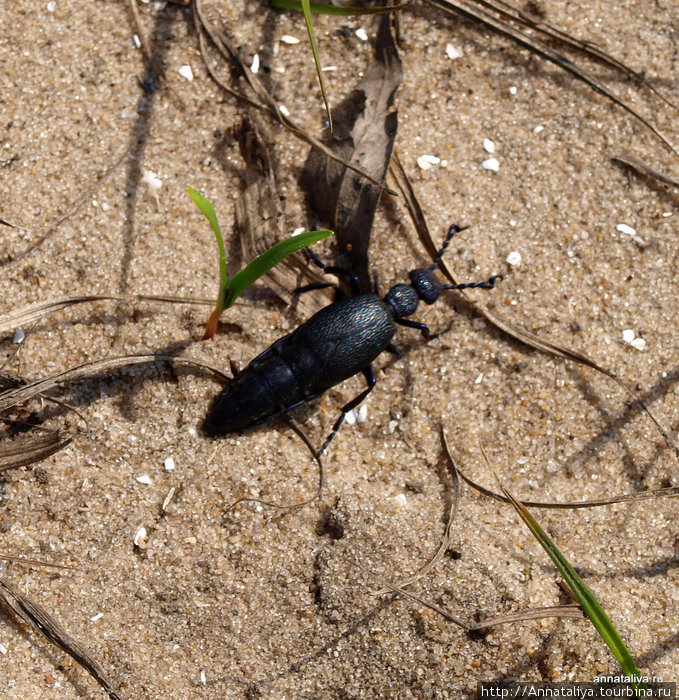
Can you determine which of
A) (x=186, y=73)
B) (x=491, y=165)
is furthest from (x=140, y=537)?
(x=491, y=165)

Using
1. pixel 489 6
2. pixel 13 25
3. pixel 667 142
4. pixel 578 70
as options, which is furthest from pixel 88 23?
pixel 667 142

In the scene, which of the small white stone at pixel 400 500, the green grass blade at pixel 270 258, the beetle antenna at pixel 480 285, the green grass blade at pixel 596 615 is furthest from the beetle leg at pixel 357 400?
the green grass blade at pixel 596 615

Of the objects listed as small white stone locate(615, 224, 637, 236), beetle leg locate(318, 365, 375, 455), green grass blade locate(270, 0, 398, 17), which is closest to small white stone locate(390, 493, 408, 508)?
beetle leg locate(318, 365, 375, 455)

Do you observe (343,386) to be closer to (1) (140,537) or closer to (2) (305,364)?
(2) (305,364)

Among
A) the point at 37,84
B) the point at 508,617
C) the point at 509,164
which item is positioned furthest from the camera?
the point at 509,164

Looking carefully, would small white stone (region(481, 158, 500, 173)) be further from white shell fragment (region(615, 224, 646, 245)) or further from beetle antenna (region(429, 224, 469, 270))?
white shell fragment (region(615, 224, 646, 245))

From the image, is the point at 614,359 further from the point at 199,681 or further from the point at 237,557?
the point at 199,681
